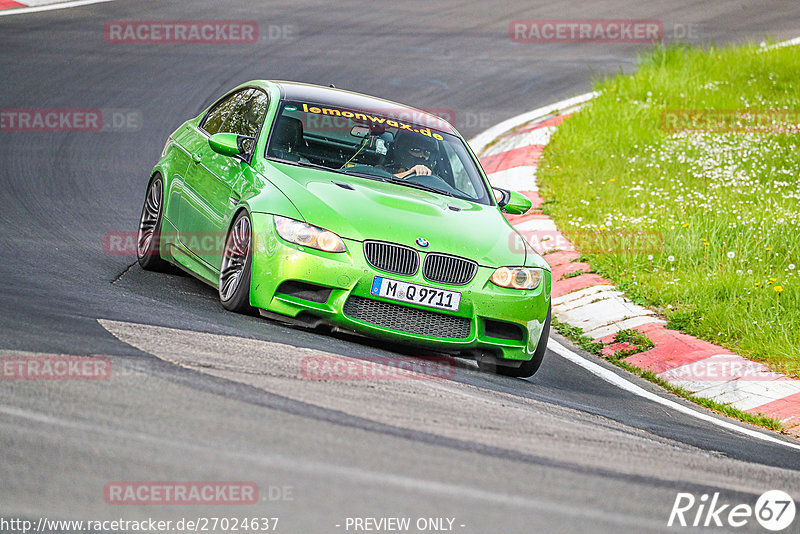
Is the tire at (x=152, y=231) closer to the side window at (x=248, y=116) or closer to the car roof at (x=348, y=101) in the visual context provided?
the side window at (x=248, y=116)

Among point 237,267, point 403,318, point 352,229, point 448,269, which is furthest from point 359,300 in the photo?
point 237,267

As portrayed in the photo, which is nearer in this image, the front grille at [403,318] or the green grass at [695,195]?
the front grille at [403,318]

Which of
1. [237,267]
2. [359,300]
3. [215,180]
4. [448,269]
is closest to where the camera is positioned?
[359,300]

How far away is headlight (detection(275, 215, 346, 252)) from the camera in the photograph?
253 inches

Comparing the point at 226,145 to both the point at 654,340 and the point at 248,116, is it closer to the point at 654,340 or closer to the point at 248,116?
the point at 248,116

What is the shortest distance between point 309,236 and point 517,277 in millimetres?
1343

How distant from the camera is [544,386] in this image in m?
6.85

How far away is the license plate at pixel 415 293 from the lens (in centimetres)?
640

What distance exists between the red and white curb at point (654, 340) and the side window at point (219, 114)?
3253mm

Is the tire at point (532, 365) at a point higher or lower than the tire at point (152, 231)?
lower

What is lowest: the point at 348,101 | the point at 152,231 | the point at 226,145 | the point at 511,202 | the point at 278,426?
the point at 152,231

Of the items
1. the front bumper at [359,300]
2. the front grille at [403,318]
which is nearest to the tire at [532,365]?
the front bumper at [359,300]

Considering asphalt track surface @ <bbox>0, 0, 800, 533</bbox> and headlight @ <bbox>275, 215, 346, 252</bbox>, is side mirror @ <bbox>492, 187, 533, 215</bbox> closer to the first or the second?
asphalt track surface @ <bbox>0, 0, 800, 533</bbox>

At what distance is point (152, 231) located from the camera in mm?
8258
